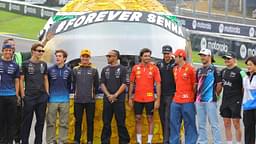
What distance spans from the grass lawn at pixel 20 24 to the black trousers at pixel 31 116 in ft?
69.7

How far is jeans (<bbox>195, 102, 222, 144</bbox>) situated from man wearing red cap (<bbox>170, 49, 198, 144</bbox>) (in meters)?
0.11

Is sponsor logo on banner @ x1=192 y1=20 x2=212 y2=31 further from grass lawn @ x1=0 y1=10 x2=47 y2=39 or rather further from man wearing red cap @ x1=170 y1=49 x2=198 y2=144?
man wearing red cap @ x1=170 y1=49 x2=198 y2=144

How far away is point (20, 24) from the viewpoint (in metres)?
36.9

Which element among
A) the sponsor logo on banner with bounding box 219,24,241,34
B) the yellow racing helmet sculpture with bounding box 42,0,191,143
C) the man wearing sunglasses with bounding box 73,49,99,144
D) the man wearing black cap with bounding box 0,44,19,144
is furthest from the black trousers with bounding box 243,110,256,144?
the sponsor logo on banner with bounding box 219,24,241,34

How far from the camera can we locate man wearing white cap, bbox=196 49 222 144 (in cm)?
1078

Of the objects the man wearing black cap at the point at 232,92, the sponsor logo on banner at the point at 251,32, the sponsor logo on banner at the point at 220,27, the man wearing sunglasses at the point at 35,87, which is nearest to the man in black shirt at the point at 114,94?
the man wearing sunglasses at the point at 35,87

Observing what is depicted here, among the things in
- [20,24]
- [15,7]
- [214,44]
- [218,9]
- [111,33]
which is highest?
[15,7]

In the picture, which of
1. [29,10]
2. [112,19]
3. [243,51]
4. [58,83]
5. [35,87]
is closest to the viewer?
[35,87]

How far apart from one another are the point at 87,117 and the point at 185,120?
1727 millimetres

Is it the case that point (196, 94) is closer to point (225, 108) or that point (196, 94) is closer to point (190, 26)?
point (225, 108)

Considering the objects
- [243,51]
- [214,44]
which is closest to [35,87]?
[243,51]

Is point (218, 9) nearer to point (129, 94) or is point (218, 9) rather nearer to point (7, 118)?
point (129, 94)

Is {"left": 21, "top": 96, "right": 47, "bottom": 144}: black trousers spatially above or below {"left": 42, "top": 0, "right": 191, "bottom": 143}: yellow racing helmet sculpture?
below

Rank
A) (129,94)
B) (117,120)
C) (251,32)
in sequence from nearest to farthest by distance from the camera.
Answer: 1. (117,120)
2. (129,94)
3. (251,32)
